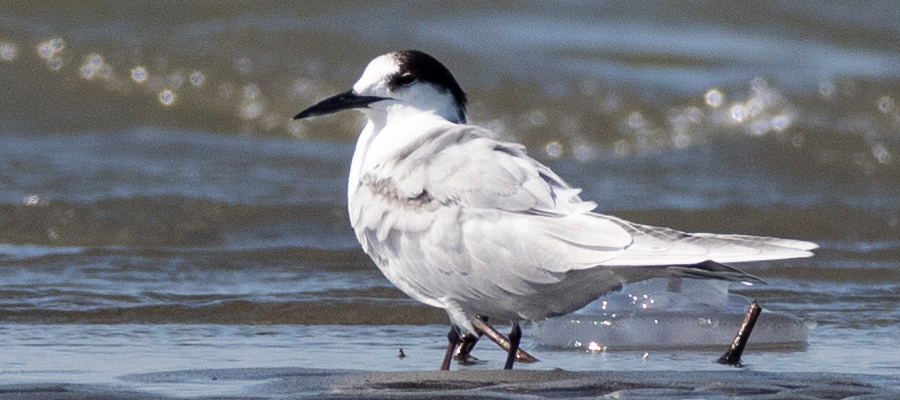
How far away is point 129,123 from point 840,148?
4.65 meters

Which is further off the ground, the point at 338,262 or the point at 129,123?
the point at 129,123

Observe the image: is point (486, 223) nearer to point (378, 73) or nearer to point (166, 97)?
point (378, 73)

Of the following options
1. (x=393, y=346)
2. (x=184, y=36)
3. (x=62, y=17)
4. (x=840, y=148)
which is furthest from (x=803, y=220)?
(x=62, y=17)

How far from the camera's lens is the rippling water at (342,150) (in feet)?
17.2

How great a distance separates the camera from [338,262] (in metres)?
6.38

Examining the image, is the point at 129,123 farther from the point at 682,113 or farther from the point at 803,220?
the point at 803,220

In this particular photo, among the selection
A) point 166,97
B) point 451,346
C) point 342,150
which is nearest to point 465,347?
point 451,346

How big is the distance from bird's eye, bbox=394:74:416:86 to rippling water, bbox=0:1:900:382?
2.64 ft

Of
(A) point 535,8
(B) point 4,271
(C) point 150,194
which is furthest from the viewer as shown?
(A) point 535,8

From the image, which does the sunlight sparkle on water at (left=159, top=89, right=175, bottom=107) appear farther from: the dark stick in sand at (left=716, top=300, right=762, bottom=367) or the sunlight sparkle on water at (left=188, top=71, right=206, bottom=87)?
the dark stick in sand at (left=716, top=300, right=762, bottom=367)

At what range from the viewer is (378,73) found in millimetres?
4281

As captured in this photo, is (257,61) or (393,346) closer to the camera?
(393,346)

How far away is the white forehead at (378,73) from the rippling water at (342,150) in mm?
795

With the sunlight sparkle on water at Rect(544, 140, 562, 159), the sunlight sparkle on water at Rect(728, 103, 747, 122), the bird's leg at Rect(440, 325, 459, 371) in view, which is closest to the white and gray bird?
the bird's leg at Rect(440, 325, 459, 371)
